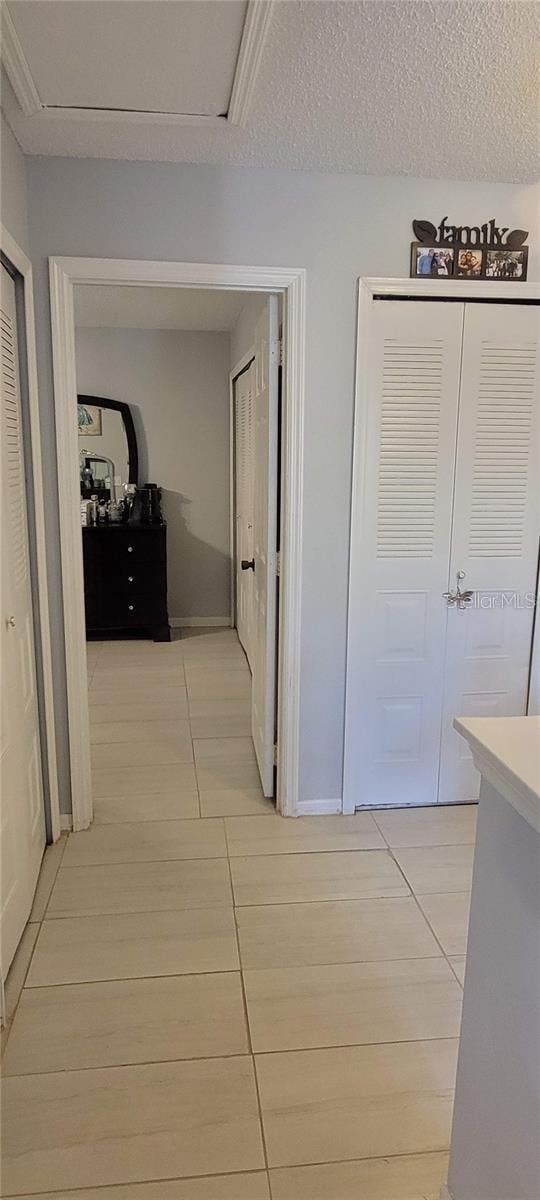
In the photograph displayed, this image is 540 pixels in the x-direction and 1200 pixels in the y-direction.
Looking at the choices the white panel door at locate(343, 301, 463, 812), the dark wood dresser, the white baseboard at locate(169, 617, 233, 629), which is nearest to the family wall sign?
the white panel door at locate(343, 301, 463, 812)

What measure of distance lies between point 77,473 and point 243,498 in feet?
8.53

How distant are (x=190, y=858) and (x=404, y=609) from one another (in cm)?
120

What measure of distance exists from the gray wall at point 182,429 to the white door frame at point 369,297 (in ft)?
10.4

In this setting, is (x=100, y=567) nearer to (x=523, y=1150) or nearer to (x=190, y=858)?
(x=190, y=858)

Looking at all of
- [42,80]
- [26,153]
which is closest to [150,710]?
[26,153]

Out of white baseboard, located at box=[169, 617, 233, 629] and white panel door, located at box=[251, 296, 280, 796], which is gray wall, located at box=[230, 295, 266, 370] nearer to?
white panel door, located at box=[251, 296, 280, 796]

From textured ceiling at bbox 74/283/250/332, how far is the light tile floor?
2.69 metres

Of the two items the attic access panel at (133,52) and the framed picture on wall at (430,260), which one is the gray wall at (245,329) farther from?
the attic access panel at (133,52)

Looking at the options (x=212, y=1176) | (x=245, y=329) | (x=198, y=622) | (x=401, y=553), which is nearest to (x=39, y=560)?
(x=401, y=553)

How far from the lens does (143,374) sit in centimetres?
553

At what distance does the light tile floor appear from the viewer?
152 cm

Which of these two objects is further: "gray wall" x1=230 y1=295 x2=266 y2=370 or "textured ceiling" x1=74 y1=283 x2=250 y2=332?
"textured ceiling" x1=74 y1=283 x2=250 y2=332

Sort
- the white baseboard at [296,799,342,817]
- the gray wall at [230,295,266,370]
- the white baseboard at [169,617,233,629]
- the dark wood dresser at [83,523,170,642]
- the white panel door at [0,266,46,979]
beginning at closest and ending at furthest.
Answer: the white panel door at [0,266,46,979], the white baseboard at [296,799,342,817], the gray wall at [230,295,266,370], the dark wood dresser at [83,523,170,642], the white baseboard at [169,617,233,629]

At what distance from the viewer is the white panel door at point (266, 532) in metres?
2.71
